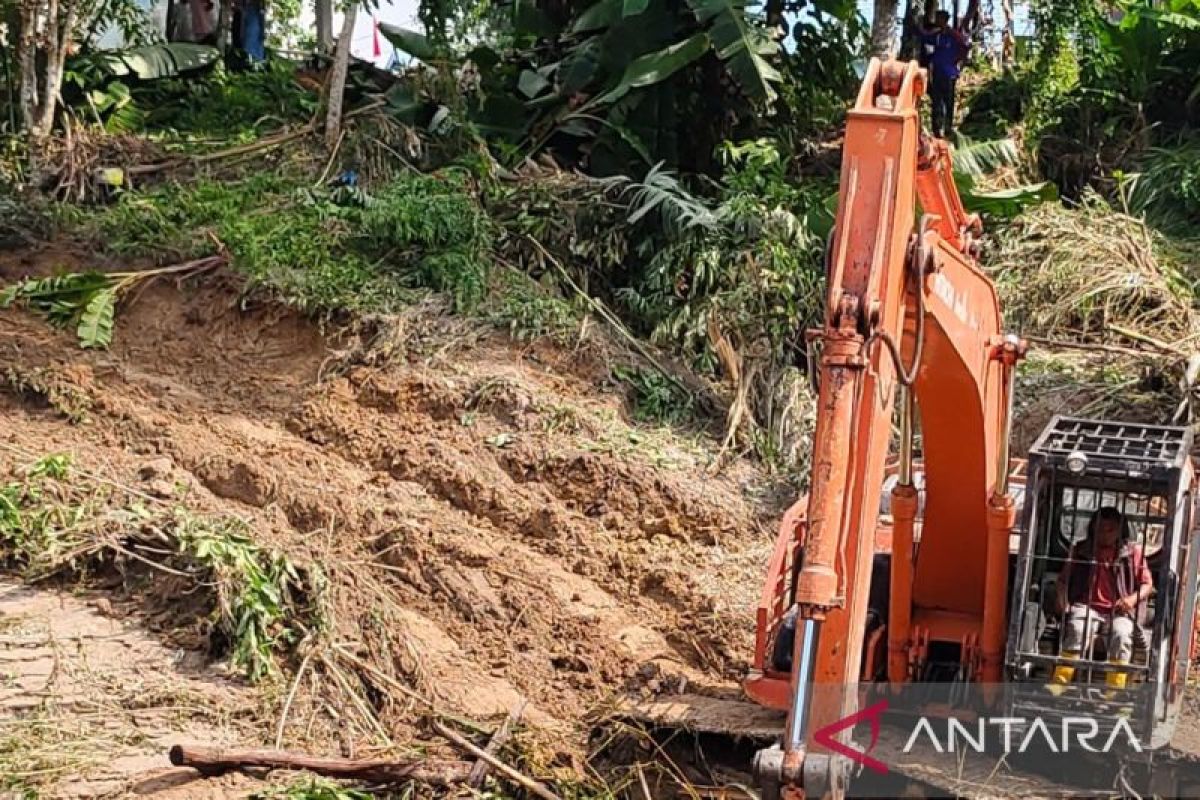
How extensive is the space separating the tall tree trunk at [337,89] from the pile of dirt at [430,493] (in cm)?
236

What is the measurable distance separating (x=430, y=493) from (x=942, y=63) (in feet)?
24.4

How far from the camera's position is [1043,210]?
536 inches

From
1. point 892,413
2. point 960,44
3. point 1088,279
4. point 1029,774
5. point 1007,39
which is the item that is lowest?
point 1029,774

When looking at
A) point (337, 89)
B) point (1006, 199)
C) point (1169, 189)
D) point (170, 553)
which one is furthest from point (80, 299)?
point (1169, 189)

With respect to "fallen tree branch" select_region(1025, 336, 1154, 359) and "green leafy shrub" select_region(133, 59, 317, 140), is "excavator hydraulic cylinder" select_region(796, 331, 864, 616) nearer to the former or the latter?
"fallen tree branch" select_region(1025, 336, 1154, 359)

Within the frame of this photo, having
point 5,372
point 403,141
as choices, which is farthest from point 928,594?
point 403,141

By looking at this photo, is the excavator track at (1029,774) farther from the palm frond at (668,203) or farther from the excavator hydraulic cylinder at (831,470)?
the palm frond at (668,203)

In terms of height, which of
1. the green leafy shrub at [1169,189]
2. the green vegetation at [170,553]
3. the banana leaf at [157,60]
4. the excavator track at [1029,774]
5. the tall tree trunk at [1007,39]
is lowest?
the excavator track at [1029,774]

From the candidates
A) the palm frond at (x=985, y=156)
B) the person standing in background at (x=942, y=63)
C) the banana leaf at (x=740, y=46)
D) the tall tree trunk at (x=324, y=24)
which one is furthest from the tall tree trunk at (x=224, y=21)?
the palm frond at (x=985, y=156)

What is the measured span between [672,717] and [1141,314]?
6.88 metres

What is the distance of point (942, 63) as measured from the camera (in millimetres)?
15211

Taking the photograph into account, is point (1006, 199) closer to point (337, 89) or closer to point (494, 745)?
point (337, 89)

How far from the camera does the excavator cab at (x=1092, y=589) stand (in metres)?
6.43

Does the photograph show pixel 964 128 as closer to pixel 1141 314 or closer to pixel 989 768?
pixel 1141 314
